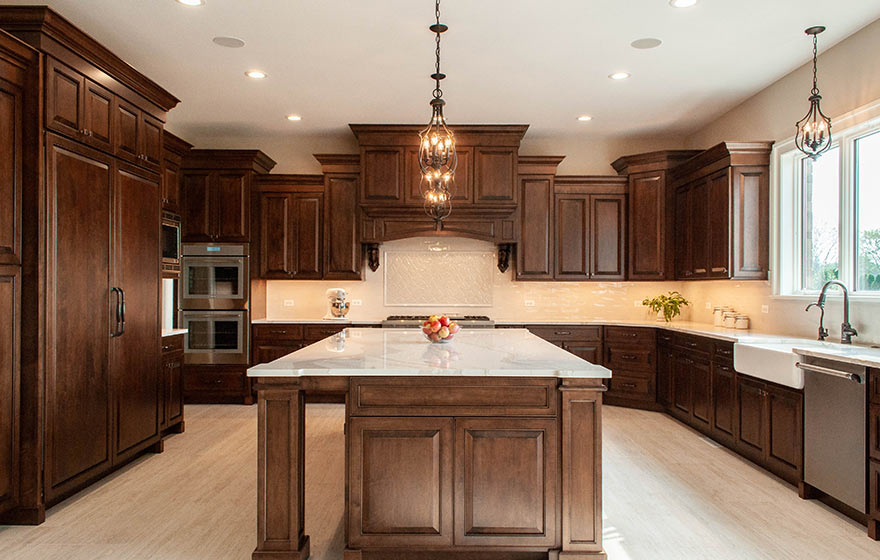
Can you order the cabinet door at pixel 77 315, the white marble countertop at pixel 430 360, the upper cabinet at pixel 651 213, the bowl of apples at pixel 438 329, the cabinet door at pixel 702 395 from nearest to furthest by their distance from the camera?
1. the white marble countertop at pixel 430 360
2. the cabinet door at pixel 77 315
3. the bowl of apples at pixel 438 329
4. the cabinet door at pixel 702 395
5. the upper cabinet at pixel 651 213

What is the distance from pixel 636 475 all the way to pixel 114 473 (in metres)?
3.55

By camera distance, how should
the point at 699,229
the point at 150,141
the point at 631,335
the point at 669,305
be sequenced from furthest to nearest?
the point at 631,335 → the point at 669,305 → the point at 699,229 → the point at 150,141

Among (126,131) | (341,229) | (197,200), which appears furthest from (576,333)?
(126,131)

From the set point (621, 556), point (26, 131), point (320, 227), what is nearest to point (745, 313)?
point (621, 556)

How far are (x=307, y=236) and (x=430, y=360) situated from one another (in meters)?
3.95

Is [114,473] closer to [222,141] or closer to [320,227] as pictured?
[320,227]

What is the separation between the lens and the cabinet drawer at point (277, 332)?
19.6 ft

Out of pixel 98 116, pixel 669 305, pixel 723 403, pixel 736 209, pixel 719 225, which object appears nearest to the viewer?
pixel 98 116

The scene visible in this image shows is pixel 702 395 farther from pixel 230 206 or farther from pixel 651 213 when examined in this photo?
pixel 230 206

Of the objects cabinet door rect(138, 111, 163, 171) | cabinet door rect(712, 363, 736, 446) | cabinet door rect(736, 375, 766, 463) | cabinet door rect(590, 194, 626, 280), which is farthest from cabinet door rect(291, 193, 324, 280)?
cabinet door rect(736, 375, 766, 463)

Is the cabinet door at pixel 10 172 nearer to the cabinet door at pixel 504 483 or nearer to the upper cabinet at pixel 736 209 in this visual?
the cabinet door at pixel 504 483

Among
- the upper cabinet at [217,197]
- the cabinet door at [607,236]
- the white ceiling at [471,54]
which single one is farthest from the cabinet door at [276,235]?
the cabinet door at [607,236]

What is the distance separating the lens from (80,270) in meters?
3.30

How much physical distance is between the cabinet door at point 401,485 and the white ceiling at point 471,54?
2.56m
